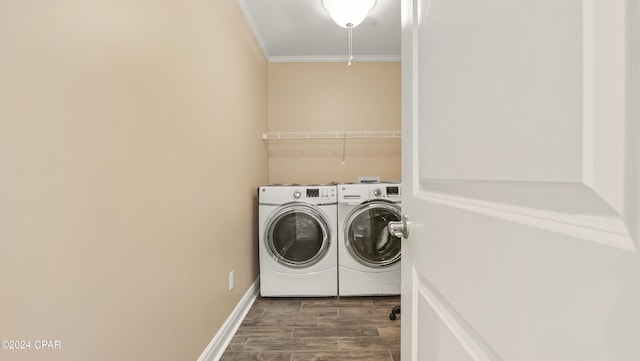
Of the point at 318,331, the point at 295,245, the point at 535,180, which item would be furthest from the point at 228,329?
the point at 535,180

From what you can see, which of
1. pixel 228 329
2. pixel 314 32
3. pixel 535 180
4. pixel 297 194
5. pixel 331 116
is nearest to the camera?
pixel 535 180

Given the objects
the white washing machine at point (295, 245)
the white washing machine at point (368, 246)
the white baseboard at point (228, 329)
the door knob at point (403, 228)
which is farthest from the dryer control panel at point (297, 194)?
the door knob at point (403, 228)

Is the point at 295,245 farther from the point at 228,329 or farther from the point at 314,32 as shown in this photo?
the point at 314,32

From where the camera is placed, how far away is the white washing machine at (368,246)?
2506 mm

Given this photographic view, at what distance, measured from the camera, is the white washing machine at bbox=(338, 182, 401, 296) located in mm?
2506

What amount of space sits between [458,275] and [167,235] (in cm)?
111

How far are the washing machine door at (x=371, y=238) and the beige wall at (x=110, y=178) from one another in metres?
1.15

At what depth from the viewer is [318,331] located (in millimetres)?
1980

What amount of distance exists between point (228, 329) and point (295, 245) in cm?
84

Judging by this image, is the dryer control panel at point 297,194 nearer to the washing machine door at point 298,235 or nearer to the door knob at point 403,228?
the washing machine door at point 298,235

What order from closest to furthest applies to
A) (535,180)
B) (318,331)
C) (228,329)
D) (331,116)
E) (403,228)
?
(535,180) < (403,228) < (228,329) < (318,331) < (331,116)

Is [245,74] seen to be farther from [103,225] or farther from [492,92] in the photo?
[492,92]

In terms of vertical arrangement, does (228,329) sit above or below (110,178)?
below

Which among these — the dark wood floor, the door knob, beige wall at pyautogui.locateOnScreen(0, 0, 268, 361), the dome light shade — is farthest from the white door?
the dome light shade
